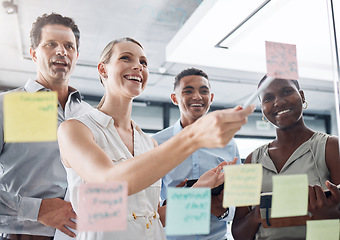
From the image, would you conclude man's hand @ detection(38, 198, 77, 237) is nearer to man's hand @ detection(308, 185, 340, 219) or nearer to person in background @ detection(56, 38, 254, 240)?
person in background @ detection(56, 38, 254, 240)

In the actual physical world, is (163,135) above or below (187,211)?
above

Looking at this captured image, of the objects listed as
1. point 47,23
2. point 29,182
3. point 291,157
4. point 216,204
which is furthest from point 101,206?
point 291,157

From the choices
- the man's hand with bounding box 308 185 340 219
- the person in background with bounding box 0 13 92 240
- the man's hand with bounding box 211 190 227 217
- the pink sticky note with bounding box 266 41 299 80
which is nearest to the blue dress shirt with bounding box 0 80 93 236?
the person in background with bounding box 0 13 92 240

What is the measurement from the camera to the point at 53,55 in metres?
0.66

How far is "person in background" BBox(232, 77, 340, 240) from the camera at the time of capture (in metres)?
0.78

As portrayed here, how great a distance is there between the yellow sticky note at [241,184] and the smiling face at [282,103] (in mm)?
216

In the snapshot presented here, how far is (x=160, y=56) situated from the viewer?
0.80 m

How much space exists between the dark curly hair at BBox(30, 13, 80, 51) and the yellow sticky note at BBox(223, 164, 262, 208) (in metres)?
0.46

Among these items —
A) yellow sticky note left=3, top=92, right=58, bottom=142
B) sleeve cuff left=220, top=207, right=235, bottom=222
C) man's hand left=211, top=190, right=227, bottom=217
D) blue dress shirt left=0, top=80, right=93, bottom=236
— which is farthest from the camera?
sleeve cuff left=220, top=207, right=235, bottom=222

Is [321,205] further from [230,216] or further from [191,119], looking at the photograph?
[191,119]

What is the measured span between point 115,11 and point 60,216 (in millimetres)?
512

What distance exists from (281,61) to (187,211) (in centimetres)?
43

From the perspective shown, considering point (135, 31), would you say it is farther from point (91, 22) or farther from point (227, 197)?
point (227, 197)

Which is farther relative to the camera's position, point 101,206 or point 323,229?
point 323,229
